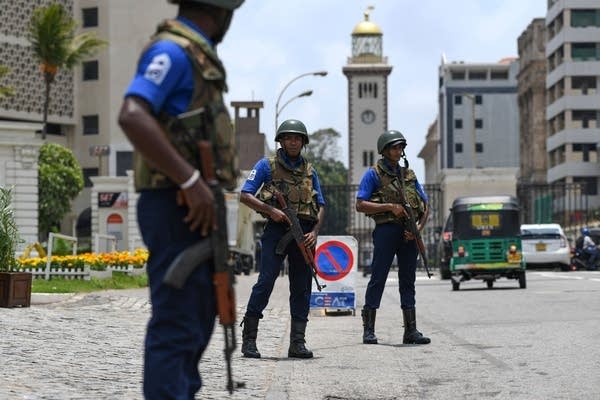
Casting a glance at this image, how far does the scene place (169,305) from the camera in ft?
16.5

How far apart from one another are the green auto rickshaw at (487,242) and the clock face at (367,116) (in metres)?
132

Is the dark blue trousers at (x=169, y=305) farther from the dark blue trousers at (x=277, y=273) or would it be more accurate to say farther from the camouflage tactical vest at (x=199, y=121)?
the dark blue trousers at (x=277, y=273)

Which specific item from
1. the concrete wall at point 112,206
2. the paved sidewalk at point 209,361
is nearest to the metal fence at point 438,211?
the paved sidewalk at point 209,361

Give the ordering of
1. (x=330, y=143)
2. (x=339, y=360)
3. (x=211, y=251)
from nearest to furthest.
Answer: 1. (x=211, y=251)
2. (x=339, y=360)
3. (x=330, y=143)

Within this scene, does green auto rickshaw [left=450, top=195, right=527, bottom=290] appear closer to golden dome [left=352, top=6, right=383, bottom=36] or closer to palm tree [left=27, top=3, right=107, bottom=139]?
palm tree [left=27, top=3, right=107, bottom=139]

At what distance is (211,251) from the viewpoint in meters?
5.03

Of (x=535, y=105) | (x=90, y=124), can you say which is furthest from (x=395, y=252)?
(x=535, y=105)

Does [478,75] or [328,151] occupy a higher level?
[478,75]

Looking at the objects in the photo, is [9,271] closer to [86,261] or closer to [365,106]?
[86,261]

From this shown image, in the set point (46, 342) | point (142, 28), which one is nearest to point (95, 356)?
point (46, 342)

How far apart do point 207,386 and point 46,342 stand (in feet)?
12.1

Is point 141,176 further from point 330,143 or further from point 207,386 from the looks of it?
point 330,143

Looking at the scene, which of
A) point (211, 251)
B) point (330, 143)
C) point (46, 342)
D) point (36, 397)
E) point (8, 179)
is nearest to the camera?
point (211, 251)

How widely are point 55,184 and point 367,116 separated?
89.6m
